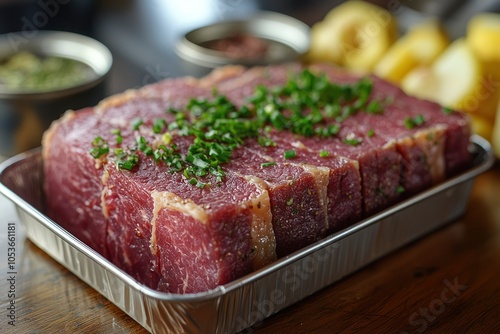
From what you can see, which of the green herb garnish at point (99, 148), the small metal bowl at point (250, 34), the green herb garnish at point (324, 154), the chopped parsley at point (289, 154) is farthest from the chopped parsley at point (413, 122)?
the small metal bowl at point (250, 34)

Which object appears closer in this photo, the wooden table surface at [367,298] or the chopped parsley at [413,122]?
the wooden table surface at [367,298]

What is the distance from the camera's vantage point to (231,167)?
2746 mm

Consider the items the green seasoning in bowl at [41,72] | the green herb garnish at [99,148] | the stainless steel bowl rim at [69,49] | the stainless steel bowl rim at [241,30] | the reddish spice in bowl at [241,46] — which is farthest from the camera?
the reddish spice in bowl at [241,46]

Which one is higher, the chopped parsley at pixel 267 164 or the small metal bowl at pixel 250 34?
the chopped parsley at pixel 267 164

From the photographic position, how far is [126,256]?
2770 mm

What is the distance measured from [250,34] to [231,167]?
2892mm

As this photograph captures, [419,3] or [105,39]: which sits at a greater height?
[419,3]

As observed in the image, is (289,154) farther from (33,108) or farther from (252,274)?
(33,108)

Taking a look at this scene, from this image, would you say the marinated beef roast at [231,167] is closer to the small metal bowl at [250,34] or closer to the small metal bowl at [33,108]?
the small metal bowl at [33,108]

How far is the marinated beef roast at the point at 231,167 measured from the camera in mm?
2488

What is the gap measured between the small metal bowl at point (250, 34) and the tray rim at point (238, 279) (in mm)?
1718

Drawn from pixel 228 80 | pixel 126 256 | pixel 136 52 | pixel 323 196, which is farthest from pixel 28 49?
pixel 323 196

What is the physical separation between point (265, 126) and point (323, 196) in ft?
1.92

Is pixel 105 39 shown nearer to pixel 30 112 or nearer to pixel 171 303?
pixel 30 112
